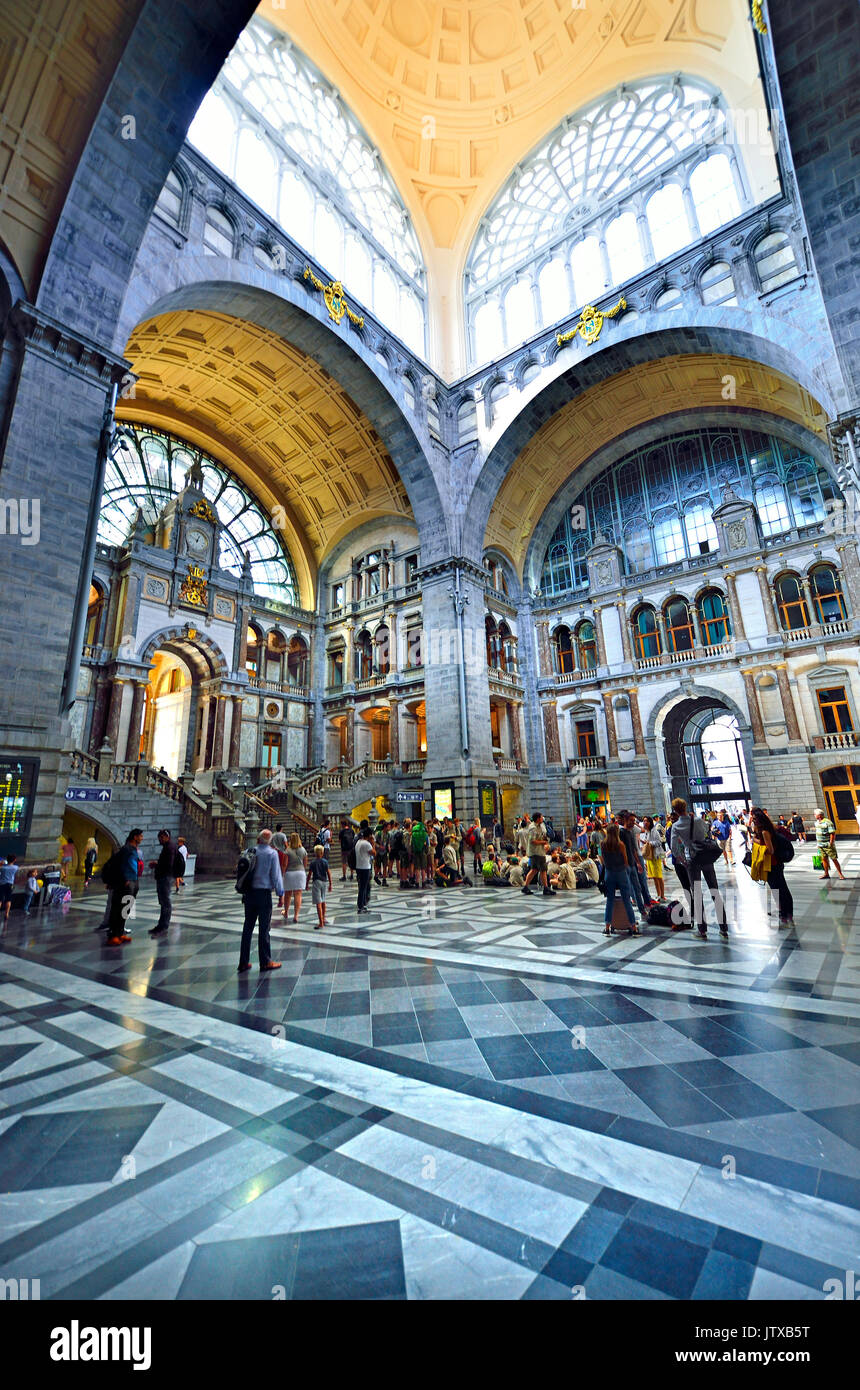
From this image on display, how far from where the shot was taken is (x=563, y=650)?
2834 cm

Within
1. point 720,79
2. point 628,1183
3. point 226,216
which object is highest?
point 720,79

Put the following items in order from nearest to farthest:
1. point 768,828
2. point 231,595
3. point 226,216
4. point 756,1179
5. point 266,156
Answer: point 756,1179
point 768,828
point 226,216
point 266,156
point 231,595

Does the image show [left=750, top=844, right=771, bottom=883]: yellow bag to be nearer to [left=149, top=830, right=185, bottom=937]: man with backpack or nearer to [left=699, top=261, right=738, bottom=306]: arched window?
[left=149, top=830, right=185, bottom=937]: man with backpack

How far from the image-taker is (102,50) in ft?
32.0

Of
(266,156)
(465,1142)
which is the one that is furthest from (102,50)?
(465,1142)

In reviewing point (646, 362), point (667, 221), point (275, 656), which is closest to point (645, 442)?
point (646, 362)

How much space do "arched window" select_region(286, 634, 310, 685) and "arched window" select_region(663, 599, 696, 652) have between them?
707 inches

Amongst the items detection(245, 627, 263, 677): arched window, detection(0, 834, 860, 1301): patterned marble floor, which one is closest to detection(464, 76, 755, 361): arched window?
detection(245, 627, 263, 677): arched window

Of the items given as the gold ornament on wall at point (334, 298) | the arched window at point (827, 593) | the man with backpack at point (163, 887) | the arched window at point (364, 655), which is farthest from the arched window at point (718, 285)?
the man with backpack at point (163, 887)

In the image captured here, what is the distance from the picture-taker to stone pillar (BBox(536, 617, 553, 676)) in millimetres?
27844

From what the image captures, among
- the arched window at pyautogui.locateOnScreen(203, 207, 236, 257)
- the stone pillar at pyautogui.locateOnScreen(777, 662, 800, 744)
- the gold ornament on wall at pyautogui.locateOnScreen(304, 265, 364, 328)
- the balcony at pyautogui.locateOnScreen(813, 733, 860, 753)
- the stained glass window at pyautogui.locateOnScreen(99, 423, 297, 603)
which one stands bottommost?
the balcony at pyautogui.locateOnScreen(813, 733, 860, 753)

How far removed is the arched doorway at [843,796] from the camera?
19.8 m
